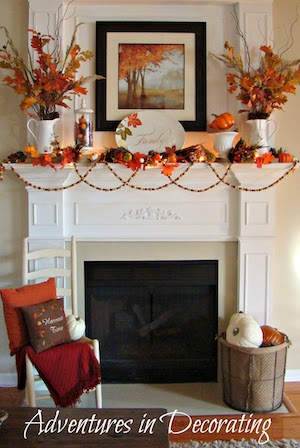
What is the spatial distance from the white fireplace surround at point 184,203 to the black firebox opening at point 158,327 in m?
0.30

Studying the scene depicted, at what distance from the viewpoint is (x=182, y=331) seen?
133 inches

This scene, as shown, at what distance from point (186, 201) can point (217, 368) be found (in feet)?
3.93

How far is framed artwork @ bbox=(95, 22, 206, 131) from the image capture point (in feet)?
10.5

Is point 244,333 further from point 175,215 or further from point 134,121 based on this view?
point 134,121

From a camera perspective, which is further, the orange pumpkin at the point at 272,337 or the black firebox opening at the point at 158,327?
the black firebox opening at the point at 158,327

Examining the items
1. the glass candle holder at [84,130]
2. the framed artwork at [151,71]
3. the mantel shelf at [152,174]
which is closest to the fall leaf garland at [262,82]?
the framed artwork at [151,71]

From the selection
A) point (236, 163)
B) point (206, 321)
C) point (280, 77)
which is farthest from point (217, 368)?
point (280, 77)

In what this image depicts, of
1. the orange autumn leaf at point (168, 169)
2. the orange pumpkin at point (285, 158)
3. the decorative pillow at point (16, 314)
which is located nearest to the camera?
the decorative pillow at point (16, 314)

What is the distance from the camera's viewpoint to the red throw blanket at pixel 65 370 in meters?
2.67

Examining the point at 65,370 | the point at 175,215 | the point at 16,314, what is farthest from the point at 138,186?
the point at 65,370

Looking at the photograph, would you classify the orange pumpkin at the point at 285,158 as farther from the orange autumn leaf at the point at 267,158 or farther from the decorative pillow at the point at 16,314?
the decorative pillow at the point at 16,314

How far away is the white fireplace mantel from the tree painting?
54 centimetres

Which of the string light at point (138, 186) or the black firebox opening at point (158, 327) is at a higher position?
the string light at point (138, 186)

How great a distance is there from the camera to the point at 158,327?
11.0ft
